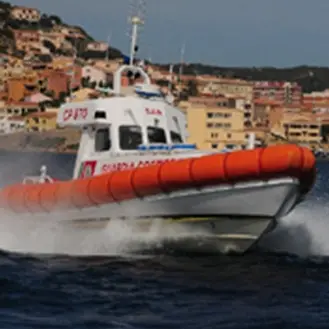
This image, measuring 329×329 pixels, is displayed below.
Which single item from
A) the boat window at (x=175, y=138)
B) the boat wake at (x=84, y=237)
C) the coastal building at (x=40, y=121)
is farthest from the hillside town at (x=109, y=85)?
the boat wake at (x=84, y=237)

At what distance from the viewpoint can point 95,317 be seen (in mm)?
10867

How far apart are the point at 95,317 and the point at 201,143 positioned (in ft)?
383

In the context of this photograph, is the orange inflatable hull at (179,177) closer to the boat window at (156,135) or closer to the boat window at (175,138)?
the boat window at (156,135)

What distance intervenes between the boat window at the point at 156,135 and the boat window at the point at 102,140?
697 millimetres

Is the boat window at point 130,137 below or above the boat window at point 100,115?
below

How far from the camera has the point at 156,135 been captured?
647 inches

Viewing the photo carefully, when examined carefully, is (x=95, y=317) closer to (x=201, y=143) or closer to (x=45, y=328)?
(x=45, y=328)

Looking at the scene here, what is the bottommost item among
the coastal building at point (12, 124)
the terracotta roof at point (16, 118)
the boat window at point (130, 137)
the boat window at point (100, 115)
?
the coastal building at point (12, 124)

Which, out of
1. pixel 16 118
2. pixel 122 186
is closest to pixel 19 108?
pixel 16 118

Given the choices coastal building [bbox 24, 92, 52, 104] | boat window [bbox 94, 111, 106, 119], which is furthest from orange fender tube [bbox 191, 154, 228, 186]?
coastal building [bbox 24, 92, 52, 104]

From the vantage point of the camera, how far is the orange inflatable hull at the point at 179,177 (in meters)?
13.5

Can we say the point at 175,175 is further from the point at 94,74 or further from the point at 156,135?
the point at 94,74

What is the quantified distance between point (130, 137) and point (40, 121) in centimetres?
13139

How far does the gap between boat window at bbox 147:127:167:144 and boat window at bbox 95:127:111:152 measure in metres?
0.70
